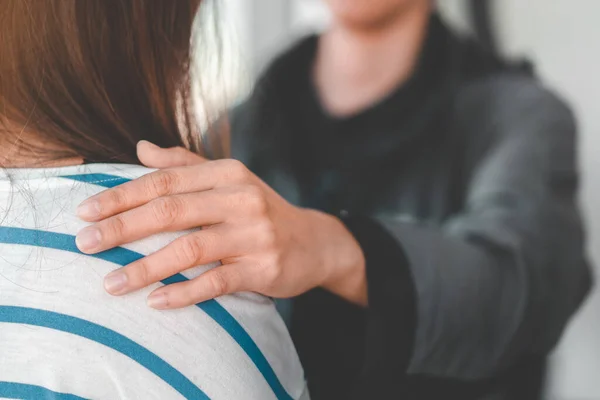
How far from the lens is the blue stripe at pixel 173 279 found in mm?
416

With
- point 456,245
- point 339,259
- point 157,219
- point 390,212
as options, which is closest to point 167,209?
point 157,219

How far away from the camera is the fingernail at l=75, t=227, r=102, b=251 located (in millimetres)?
413

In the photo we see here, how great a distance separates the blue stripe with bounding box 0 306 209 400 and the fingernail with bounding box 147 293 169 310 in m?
0.03

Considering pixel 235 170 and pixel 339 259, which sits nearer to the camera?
pixel 235 170

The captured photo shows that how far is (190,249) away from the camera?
0.45m

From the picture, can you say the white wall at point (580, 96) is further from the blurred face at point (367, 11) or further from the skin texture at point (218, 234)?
the skin texture at point (218, 234)

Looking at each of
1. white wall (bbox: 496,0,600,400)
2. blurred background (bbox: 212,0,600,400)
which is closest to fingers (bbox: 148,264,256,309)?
blurred background (bbox: 212,0,600,400)

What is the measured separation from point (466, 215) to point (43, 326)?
0.68m

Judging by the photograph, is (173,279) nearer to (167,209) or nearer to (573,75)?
(167,209)

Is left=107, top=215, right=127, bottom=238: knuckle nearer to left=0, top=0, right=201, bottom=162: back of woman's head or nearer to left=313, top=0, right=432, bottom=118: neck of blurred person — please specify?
left=0, top=0, right=201, bottom=162: back of woman's head

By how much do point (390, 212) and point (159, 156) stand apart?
0.67 m

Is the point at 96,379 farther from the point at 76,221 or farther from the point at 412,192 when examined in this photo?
the point at 412,192

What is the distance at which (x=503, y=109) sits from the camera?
109 cm

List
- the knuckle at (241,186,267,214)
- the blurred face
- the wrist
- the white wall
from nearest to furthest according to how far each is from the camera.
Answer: the knuckle at (241,186,267,214) < the wrist < the blurred face < the white wall
